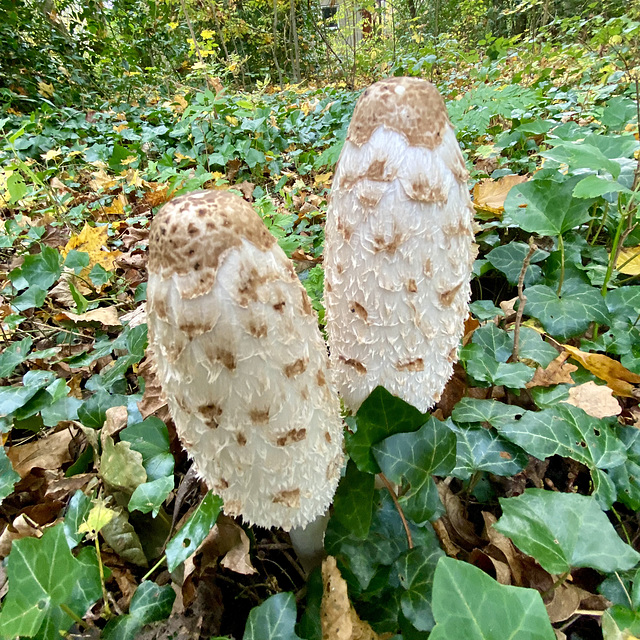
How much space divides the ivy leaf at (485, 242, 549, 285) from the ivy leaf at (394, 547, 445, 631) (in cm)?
130

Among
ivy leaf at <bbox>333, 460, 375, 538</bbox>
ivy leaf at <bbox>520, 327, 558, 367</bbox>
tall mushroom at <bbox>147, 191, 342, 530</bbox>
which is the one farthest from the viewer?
ivy leaf at <bbox>520, 327, 558, 367</bbox>

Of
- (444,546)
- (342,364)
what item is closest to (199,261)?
(342,364)

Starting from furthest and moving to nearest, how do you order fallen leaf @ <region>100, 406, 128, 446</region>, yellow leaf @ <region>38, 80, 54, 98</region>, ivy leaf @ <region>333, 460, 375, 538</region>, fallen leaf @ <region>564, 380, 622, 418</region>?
1. yellow leaf @ <region>38, 80, 54, 98</region>
2. fallen leaf @ <region>100, 406, 128, 446</region>
3. fallen leaf @ <region>564, 380, 622, 418</region>
4. ivy leaf @ <region>333, 460, 375, 538</region>

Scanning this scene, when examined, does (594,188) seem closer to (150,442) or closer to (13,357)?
(150,442)

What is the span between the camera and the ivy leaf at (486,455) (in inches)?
52.3

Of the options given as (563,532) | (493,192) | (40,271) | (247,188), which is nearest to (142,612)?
(563,532)

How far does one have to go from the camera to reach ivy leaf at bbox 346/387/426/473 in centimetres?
116

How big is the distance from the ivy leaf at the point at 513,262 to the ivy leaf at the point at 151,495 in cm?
164

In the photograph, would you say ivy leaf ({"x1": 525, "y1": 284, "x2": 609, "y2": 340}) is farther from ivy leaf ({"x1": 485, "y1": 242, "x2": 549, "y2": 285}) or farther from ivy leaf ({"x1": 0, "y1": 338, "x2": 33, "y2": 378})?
ivy leaf ({"x1": 0, "y1": 338, "x2": 33, "y2": 378})

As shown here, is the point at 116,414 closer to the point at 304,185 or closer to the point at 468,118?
the point at 468,118

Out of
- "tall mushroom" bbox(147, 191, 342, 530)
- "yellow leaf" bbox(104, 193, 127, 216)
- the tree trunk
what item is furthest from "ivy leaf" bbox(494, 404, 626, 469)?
the tree trunk

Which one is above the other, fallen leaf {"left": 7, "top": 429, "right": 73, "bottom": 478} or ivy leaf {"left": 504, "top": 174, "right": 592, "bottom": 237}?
ivy leaf {"left": 504, "top": 174, "right": 592, "bottom": 237}

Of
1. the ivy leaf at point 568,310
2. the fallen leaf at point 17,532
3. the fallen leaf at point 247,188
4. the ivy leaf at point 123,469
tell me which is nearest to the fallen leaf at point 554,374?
the ivy leaf at point 568,310

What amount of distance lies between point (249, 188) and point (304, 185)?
1.54 ft
